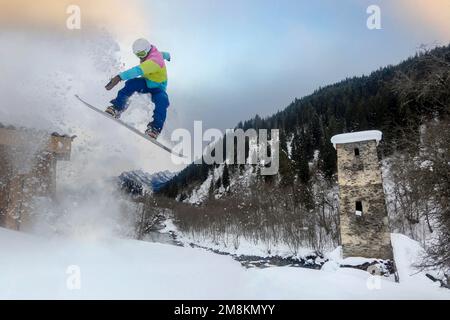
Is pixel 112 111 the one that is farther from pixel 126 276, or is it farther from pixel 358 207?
pixel 358 207

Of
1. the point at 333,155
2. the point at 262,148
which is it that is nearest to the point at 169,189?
the point at 262,148

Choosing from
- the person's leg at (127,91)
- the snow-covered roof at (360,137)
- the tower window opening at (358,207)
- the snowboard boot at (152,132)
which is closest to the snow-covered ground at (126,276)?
the snowboard boot at (152,132)

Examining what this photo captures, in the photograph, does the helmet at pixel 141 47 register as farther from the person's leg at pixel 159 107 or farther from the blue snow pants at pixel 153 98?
the person's leg at pixel 159 107

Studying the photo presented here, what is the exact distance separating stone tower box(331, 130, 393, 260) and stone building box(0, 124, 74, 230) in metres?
16.3

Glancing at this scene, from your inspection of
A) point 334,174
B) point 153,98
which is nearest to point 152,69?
point 153,98

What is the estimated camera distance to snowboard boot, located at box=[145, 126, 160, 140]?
380 inches

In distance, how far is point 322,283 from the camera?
6.95 metres

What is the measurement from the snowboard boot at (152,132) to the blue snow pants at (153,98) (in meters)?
0.06

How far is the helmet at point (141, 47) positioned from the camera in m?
7.94

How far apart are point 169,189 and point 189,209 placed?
49.7m

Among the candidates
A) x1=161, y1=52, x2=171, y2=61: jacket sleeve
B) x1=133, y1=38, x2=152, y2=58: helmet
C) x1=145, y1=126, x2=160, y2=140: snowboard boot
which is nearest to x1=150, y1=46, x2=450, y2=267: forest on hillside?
x1=161, y1=52, x2=171, y2=61: jacket sleeve

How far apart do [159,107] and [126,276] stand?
4.61 metres

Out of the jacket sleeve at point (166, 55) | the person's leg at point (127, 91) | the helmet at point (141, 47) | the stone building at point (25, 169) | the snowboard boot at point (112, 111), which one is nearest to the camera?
the helmet at point (141, 47)

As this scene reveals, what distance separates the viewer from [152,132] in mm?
9688
